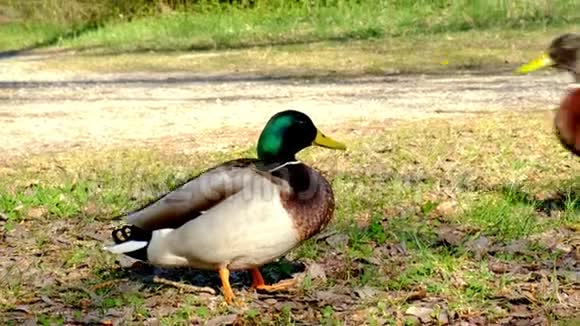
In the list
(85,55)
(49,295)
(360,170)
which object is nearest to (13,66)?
(85,55)

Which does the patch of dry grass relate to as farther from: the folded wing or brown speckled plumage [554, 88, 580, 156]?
the folded wing

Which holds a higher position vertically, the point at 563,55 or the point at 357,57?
the point at 563,55

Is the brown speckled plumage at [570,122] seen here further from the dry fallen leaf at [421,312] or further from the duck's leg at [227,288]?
the duck's leg at [227,288]

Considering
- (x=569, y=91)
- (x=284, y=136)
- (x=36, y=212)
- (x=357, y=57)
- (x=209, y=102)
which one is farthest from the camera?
(x=357, y=57)

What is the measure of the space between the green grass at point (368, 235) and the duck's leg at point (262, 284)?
0.04 metres

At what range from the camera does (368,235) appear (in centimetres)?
470

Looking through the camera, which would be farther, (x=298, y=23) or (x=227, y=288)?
(x=298, y=23)

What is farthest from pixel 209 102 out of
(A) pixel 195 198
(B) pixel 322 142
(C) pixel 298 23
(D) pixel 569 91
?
(C) pixel 298 23

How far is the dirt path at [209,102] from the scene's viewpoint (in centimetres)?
748

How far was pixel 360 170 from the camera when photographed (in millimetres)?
5906

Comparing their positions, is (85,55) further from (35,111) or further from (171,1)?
(35,111)

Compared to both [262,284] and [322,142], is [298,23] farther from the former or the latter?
[262,284]

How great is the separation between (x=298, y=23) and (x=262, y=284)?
1150 centimetres

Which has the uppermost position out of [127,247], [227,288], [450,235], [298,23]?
[127,247]
